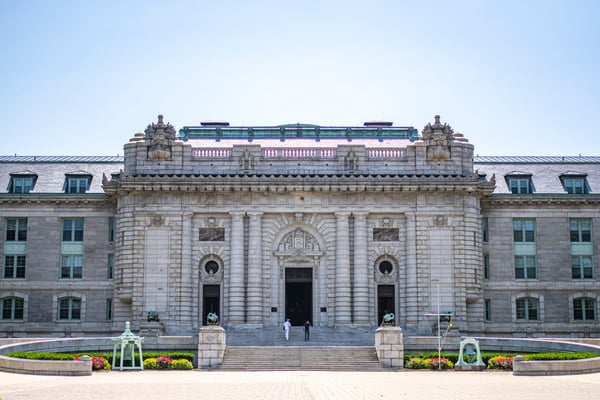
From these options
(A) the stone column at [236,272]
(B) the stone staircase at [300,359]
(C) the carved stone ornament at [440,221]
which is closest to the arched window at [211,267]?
(A) the stone column at [236,272]

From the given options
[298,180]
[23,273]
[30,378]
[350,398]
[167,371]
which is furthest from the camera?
[23,273]

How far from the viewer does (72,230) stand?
71875 mm

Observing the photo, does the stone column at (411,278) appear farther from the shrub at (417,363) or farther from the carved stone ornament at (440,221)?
the shrub at (417,363)

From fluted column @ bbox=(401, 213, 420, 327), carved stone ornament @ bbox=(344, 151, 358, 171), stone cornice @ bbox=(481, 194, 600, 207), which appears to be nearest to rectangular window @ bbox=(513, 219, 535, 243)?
stone cornice @ bbox=(481, 194, 600, 207)

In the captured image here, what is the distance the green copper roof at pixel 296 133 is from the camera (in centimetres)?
7525

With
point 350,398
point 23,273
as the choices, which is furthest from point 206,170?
point 350,398

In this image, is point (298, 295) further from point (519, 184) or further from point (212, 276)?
point (519, 184)

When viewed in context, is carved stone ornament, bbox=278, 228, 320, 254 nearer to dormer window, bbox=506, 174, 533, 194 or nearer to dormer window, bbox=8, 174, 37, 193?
dormer window, bbox=506, 174, 533, 194

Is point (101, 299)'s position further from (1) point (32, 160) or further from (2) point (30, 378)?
(2) point (30, 378)

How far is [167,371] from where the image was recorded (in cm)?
4969

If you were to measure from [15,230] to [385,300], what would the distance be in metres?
29.2

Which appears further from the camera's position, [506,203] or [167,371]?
[506,203]

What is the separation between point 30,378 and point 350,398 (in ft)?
54.1

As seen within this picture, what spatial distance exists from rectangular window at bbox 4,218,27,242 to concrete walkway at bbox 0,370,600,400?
2814 cm
